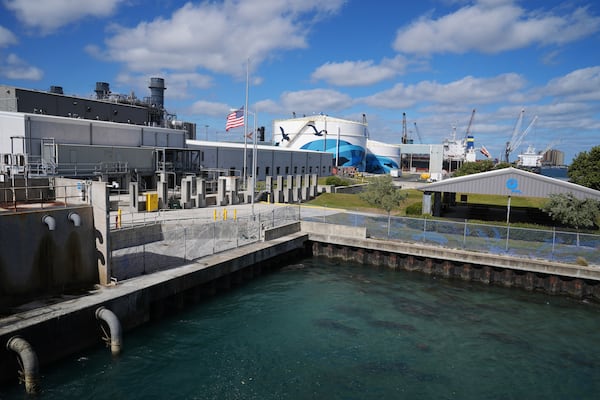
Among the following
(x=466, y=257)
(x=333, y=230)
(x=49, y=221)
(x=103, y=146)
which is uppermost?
(x=103, y=146)

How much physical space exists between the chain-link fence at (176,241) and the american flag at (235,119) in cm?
834

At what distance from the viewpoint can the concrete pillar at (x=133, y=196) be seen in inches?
1303

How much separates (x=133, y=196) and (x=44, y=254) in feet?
57.9

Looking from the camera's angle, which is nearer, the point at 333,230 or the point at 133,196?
the point at 333,230

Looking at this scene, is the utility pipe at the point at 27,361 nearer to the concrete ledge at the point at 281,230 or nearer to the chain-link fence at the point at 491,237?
the concrete ledge at the point at 281,230

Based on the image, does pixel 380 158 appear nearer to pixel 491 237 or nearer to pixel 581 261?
pixel 491 237

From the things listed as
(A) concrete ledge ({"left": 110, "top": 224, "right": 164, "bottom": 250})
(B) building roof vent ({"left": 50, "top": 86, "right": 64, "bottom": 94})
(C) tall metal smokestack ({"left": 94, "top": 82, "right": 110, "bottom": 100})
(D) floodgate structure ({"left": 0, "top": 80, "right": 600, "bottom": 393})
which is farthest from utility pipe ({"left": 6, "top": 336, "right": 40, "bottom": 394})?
(C) tall metal smokestack ({"left": 94, "top": 82, "right": 110, "bottom": 100})

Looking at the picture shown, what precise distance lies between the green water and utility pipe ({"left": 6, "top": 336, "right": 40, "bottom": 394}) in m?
0.39

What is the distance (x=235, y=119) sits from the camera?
3591 centimetres

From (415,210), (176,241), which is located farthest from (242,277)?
(415,210)

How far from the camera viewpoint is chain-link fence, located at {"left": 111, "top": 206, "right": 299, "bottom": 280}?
22.0 meters

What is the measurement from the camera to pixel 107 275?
59.2ft

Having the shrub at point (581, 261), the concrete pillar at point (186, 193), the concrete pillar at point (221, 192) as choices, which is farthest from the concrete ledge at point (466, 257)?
the concrete pillar at point (221, 192)

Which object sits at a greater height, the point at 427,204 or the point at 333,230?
the point at 427,204
